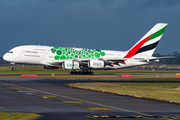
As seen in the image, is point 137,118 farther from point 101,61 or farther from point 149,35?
point 149,35

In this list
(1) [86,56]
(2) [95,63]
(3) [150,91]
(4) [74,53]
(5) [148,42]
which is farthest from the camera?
(5) [148,42]

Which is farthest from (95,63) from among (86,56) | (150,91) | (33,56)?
(150,91)

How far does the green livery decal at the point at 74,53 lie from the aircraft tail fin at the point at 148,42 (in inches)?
274

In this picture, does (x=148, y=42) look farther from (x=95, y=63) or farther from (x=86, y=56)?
(x=86, y=56)

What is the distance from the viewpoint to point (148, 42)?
70188 mm

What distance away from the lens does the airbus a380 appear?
6494 cm

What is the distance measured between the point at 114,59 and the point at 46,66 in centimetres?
1544

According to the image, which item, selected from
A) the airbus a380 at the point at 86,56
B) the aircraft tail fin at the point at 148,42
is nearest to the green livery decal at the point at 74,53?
the airbus a380 at the point at 86,56

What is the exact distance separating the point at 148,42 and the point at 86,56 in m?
15.0

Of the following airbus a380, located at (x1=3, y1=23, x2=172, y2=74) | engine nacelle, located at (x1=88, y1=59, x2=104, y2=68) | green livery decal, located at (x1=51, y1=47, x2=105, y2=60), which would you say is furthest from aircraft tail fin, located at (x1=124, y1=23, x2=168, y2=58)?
engine nacelle, located at (x1=88, y1=59, x2=104, y2=68)

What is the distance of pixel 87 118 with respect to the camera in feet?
55.1

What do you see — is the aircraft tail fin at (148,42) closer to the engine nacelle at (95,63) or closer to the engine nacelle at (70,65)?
the engine nacelle at (95,63)

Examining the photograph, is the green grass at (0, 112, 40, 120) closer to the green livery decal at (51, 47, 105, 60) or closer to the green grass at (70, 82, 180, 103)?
the green grass at (70, 82, 180, 103)

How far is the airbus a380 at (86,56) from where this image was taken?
64938 mm
